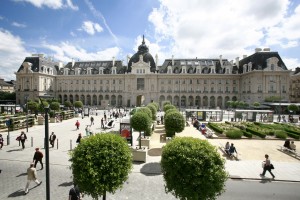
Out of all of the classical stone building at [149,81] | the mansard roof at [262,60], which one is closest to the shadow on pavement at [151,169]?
the classical stone building at [149,81]

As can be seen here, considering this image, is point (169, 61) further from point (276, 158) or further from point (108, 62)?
point (276, 158)

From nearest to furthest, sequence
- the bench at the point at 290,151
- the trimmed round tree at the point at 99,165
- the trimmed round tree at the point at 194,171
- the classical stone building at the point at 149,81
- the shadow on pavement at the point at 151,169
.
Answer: the trimmed round tree at the point at 194,171
the trimmed round tree at the point at 99,165
the shadow on pavement at the point at 151,169
the bench at the point at 290,151
the classical stone building at the point at 149,81

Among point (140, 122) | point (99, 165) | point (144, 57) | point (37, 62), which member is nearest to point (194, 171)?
point (99, 165)

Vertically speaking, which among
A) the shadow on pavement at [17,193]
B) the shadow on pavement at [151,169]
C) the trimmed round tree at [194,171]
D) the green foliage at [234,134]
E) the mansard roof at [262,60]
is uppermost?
the mansard roof at [262,60]

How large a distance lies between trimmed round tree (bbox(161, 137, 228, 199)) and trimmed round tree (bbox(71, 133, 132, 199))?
206 cm

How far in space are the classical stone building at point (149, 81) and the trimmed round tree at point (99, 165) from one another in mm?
63419

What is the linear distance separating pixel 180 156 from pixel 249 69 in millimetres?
68993

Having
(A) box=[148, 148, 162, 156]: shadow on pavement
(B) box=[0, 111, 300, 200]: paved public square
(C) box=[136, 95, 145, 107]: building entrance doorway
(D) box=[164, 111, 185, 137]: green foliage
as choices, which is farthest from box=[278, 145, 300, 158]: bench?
(C) box=[136, 95, 145, 107]: building entrance doorway

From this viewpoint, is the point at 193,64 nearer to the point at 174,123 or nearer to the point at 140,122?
the point at 174,123

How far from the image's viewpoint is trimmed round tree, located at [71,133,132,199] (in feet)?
28.5

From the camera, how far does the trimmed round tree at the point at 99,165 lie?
8.70 m

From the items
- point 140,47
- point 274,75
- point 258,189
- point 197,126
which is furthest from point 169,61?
point 258,189

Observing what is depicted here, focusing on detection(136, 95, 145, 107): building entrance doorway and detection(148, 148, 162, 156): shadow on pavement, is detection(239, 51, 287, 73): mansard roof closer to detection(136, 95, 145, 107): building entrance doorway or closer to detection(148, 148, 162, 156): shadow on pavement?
detection(136, 95, 145, 107): building entrance doorway

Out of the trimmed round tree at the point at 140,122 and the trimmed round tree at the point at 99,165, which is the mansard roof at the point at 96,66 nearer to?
the trimmed round tree at the point at 140,122
